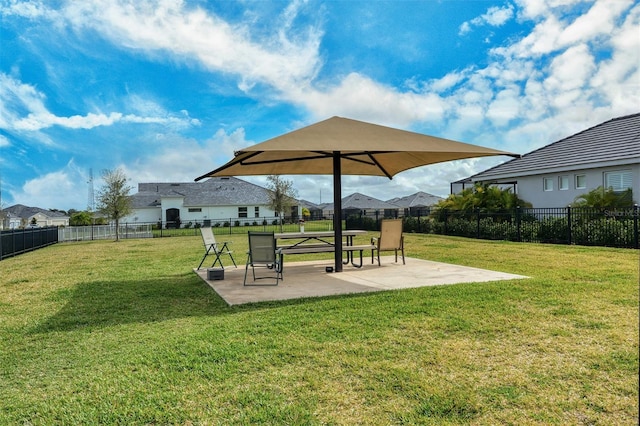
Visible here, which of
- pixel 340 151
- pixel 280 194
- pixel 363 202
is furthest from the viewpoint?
pixel 363 202

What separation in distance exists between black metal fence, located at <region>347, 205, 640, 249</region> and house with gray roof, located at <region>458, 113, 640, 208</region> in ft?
8.27

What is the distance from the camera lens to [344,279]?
8289 mm

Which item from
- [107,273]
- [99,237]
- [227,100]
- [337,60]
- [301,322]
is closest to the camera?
[301,322]

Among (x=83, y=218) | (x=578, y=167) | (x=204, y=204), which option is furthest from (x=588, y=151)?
(x=83, y=218)

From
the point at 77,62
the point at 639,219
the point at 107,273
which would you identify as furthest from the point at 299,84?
the point at 639,219

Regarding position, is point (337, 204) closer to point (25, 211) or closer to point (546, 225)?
point (546, 225)

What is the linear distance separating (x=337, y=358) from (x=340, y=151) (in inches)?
189

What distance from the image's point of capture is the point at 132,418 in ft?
9.96

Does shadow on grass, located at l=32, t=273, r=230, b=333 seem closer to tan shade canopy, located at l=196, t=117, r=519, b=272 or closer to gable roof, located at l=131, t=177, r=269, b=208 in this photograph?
tan shade canopy, located at l=196, t=117, r=519, b=272

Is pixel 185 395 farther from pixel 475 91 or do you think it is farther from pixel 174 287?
pixel 174 287

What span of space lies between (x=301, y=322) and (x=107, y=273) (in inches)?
291

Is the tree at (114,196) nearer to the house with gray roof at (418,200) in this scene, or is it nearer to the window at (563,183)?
the window at (563,183)

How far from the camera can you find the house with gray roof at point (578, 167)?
17.9m

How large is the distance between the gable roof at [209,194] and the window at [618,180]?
1248 inches
